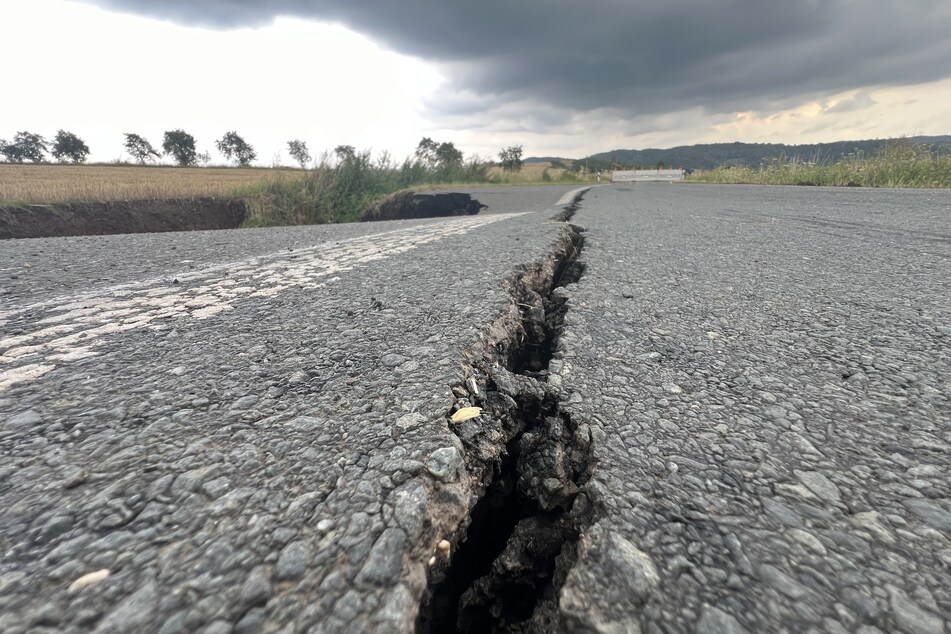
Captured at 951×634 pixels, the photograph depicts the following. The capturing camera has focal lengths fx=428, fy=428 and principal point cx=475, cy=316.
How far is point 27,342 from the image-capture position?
1580mm

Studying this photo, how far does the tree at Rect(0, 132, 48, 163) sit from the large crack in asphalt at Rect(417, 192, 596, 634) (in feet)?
210

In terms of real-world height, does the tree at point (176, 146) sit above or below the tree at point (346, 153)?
above

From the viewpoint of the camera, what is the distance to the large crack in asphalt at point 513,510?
2.68ft

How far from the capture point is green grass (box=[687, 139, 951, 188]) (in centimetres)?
792

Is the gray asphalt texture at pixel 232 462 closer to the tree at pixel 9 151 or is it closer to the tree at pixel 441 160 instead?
the tree at pixel 441 160

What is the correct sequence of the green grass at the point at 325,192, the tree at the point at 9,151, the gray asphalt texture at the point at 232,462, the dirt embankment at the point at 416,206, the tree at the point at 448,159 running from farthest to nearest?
the tree at the point at 9,151, the tree at the point at 448,159, the dirt embankment at the point at 416,206, the green grass at the point at 325,192, the gray asphalt texture at the point at 232,462

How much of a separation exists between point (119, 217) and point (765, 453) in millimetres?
13182

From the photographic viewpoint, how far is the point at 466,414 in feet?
3.68

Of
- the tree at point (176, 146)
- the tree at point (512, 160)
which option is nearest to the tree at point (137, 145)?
the tree at point (176, 146)

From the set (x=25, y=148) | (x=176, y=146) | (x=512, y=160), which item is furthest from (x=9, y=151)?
(x=512, y=160)

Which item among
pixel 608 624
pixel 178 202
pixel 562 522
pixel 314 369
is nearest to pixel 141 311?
pixel 314 369

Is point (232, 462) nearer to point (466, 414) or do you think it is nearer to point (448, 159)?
point (466, 414)

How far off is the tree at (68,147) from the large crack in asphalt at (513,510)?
6268cm

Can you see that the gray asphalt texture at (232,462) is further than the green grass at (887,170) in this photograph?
No
